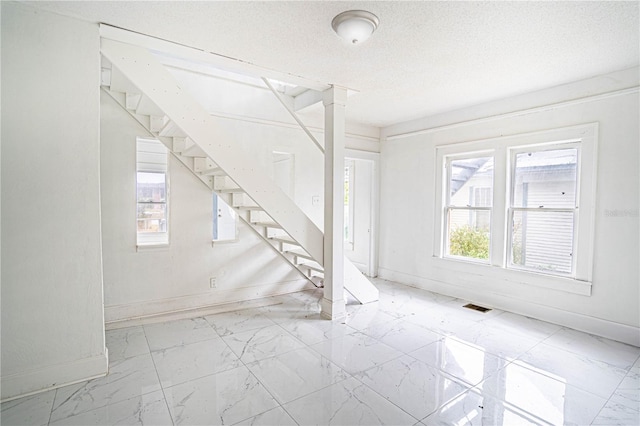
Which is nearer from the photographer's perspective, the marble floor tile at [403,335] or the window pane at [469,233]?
the marble floor tile at [403,335]

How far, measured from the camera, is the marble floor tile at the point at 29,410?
6.26ft

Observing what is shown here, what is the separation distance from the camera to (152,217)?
379 centimetres

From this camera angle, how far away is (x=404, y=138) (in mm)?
5160

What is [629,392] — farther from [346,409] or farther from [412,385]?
[346,409]

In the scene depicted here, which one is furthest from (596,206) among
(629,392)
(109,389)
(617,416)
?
(109,389)

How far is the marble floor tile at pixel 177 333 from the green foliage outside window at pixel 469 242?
11.2ft

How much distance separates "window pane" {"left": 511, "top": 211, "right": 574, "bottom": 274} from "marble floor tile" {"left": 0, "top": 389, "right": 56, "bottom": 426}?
462cm

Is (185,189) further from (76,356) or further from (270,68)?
(76,356)

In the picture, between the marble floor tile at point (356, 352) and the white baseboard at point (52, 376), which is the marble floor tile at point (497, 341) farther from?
the white baseboard at point (52, 376)

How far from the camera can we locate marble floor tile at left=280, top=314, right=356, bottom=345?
315 centimetres

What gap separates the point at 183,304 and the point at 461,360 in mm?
3039

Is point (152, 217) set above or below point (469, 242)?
above

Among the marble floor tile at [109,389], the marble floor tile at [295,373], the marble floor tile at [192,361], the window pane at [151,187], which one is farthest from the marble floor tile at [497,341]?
the window pane at [151,187]

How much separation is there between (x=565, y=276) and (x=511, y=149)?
1.58m
